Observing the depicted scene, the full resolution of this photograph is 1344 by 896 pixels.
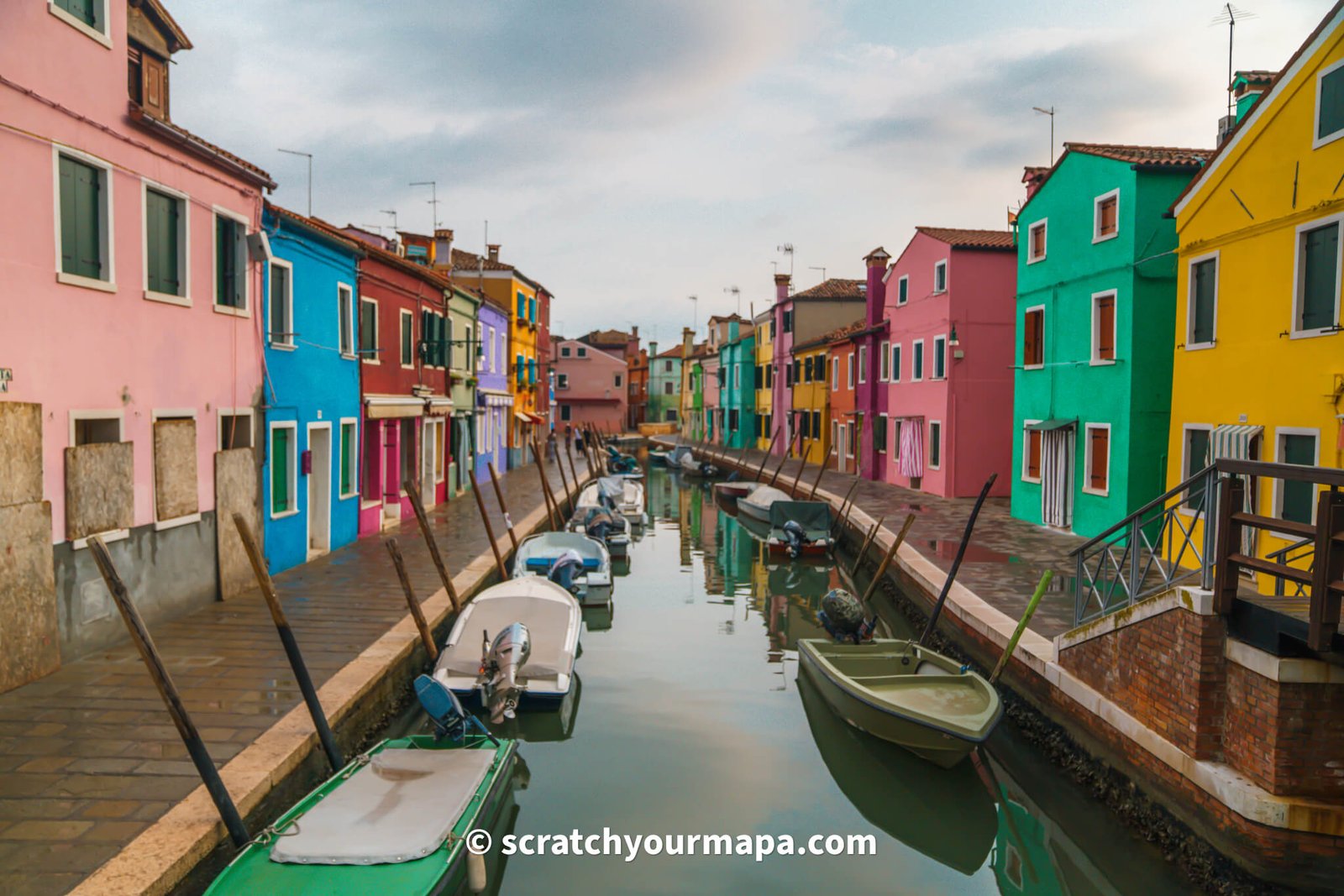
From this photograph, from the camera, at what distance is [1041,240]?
20.1 meters

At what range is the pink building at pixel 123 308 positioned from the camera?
873 cm

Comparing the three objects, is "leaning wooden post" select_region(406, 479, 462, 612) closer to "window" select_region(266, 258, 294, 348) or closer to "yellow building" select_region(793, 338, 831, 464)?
"window" select_region(266, 258, 294, 348)

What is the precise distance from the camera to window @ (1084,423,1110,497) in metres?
17.3

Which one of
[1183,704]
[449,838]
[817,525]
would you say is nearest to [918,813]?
[1183,704]

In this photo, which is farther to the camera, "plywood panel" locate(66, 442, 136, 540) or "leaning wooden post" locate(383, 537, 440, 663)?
"leaning wooden post" locate(383, 537, 440, 663)

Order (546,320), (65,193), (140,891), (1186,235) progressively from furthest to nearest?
(546,320) → (1186,235) → (65,193) → (140,891)

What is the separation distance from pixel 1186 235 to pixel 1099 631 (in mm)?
8644

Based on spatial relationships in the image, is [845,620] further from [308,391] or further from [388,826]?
[308,391]

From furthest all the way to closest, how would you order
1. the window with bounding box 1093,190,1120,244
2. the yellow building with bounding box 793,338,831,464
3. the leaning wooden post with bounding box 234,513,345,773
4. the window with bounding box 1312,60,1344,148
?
the yellow building with bounding box 793,338,831,464 → the window with bounding box 1093,190,1120,244 → the window with bounding box 1312,60,1344,148 → the leaning wooden post with bounding box 234,513,345,773

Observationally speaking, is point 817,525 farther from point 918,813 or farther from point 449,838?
point 449,838

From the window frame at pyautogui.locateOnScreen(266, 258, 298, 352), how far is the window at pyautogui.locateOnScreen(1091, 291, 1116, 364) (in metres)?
14.4

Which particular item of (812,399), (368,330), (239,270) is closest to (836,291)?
(812,399)

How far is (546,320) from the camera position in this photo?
156 ft

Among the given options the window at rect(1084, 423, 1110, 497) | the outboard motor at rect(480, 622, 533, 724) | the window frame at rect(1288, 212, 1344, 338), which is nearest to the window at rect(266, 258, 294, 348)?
the outboard motor at rect(480, 622, 533, 724)
